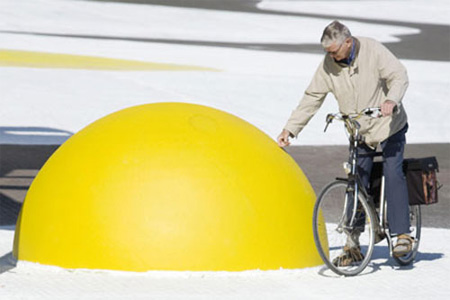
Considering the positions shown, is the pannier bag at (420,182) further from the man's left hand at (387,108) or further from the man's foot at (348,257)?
the man's left hand at (387,108)

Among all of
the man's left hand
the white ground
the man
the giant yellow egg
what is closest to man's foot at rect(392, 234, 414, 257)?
the man

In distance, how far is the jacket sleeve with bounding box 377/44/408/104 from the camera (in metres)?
7.02

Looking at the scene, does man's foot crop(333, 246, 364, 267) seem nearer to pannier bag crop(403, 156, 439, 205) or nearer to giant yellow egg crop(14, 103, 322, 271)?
giant yellow egg crop(14, 103, 322, 271)

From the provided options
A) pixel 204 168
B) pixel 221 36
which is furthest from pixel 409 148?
pixel 221 36

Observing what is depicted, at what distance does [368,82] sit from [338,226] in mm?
961

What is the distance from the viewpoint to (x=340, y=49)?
6.95 meters

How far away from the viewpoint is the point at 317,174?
460 inches

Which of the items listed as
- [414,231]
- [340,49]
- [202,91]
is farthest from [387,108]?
[202,91]

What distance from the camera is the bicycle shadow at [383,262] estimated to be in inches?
279

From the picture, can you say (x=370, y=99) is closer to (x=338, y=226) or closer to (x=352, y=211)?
(x=352, y=211)

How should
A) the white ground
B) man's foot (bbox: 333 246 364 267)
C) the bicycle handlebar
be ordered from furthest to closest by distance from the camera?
1. man's foot (bbox: 333 246 364 267)
2. the bicycle handlebar
3. the white ground

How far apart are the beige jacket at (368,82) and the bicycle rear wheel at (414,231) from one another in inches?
27.8

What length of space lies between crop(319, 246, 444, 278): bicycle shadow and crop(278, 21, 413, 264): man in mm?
147

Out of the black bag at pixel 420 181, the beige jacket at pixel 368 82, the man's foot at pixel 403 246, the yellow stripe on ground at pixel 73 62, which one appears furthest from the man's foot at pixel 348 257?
the yellow stripe on ground at pixel 73 62
